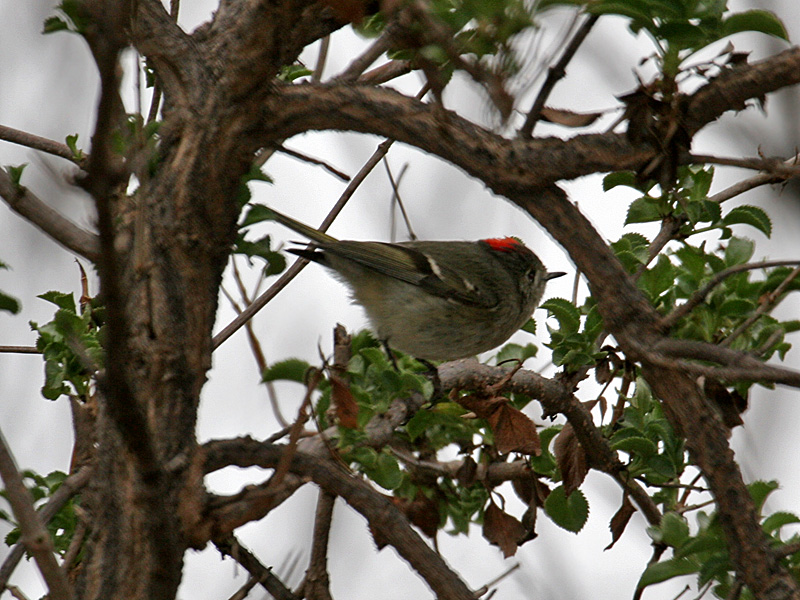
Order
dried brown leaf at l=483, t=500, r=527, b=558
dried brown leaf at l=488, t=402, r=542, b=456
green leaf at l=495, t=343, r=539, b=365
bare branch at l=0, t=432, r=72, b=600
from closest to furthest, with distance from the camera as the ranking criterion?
bare branch at l=0, t=432, r=72, b=600 → dried brown leaf at l=488, t=402, r=542, b=456 → dried brown leaf at l=483, t=500, r=527, b=558 → green leaf at l=495, t=343, r=539, b=365

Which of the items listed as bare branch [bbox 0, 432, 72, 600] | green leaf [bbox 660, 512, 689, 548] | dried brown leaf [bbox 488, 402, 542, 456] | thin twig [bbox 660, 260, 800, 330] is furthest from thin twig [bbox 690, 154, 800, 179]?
bare branch [bbox 0, 432, 72, 600]

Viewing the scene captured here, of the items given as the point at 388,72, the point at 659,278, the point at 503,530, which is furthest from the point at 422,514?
the point at 388,72

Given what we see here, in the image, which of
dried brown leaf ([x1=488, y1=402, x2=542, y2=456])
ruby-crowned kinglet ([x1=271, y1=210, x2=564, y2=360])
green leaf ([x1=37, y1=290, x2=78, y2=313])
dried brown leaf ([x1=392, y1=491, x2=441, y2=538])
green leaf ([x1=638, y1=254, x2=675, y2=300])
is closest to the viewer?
green leaf ([x1=638, y1=254, x2=675, y2=300])

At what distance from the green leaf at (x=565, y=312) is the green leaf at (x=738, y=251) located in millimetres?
444

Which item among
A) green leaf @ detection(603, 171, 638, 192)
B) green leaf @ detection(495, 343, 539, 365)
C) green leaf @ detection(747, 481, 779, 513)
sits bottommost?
green leaf @ detection(747, 481, 779, 513)

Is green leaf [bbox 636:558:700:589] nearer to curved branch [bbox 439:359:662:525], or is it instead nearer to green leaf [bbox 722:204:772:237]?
curved branch [bbox 439:359:662:525]

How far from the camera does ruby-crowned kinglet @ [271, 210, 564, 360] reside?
13.4ft

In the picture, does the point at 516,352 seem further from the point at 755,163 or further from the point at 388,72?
the point at 755,163

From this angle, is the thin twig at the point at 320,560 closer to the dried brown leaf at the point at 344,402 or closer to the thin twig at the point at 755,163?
the dried brown leaf at the point at 344,402

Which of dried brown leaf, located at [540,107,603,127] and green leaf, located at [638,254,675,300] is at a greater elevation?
dried brown leaf, located at [540,107,603,127]

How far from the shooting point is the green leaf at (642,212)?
249 cm

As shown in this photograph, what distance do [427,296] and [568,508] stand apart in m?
1.81

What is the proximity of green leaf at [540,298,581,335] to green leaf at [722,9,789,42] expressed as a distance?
0.91m

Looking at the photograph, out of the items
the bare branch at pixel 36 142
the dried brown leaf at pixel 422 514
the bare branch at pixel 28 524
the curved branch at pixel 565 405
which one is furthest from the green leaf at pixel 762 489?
the bare branch at pixel 36 142
